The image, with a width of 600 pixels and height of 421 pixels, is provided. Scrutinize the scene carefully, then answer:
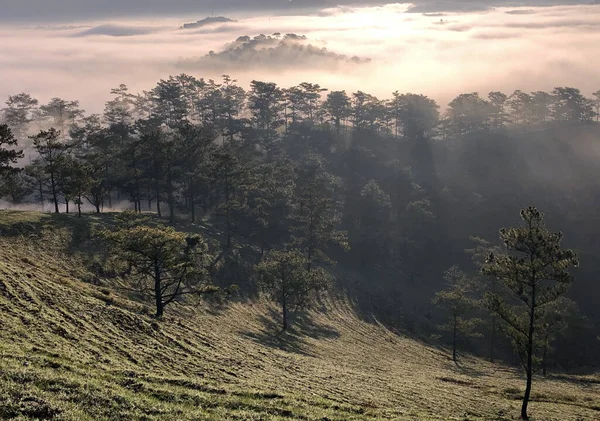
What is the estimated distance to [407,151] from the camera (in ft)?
493

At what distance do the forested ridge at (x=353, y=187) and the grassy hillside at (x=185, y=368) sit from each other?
6.46 m

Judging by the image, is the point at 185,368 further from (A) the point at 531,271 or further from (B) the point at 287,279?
(B) the point at 287,279

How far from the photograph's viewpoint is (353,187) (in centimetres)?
12131

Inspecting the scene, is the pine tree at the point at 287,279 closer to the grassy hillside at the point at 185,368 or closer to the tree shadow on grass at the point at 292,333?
the tree shadow on grass at the point at 292,333

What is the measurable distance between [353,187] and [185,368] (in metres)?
97.9

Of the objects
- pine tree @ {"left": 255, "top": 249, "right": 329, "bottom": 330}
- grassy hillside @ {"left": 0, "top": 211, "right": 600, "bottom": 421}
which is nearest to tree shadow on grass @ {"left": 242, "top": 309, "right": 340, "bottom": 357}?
grassy hillside @ {"left": 0, "top": 211, "right": 600, "bottom": 421}

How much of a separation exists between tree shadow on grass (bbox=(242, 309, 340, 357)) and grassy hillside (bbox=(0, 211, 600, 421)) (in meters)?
0.31

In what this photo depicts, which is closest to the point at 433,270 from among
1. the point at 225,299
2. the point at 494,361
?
the point at 494,361

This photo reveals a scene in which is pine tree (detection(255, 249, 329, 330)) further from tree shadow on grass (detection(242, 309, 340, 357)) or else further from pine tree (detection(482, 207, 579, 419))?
pine tree (detection(482, 207, 579, 419))

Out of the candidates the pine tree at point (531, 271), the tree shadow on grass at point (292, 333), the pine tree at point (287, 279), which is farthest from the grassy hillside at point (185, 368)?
the pine tree at point (531, 271)

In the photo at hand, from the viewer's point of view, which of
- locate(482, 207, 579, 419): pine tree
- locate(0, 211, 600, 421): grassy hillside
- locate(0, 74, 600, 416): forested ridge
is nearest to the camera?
locate(0, 211, 600, 421): grassy hillside

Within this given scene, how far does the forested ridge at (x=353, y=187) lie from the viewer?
221 ft

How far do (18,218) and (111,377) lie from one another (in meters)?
41.0

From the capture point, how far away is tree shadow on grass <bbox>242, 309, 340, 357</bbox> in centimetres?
Result: 4838
